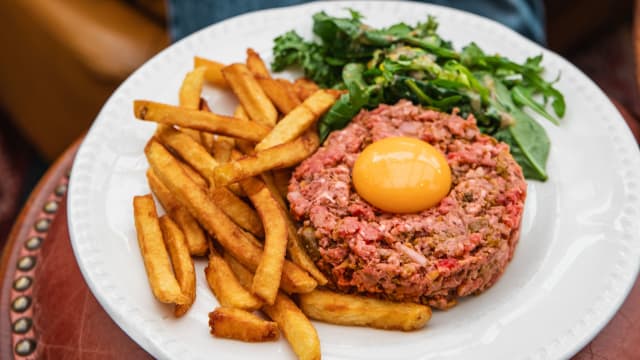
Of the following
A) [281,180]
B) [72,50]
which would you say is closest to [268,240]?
[281,180]

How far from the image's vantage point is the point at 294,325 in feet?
9.05

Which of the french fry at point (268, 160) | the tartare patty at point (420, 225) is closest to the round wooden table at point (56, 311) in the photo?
the tartare patty at point (420, 225)

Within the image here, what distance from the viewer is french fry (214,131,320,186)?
302 cm

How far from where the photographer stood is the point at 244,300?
286cm

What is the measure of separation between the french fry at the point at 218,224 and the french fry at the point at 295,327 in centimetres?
7

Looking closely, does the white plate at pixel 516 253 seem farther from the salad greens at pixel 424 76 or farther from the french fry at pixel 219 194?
the french fry at pixel 219 194

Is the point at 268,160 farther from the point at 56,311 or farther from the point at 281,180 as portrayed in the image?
the point at 56,311

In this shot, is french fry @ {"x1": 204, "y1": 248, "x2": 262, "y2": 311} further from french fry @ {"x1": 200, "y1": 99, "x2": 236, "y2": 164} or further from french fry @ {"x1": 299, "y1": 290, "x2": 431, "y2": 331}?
french fry @ {"x1": 200, "y1": 99, "x2": 236, "y2": 164}

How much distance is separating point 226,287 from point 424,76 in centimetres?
158

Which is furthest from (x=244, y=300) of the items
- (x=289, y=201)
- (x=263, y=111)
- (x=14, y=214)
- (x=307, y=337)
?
(x=14, y=214)

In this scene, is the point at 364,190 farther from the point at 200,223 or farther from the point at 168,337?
the point at 168,337

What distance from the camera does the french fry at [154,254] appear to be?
2828 mm

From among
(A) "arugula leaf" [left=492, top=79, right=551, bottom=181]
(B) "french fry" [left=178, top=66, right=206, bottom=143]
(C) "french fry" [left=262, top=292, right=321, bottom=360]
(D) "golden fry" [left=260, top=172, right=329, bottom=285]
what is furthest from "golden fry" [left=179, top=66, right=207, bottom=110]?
(A) "arugula leaf" [left=492, top=79, right=551, bottom=181]

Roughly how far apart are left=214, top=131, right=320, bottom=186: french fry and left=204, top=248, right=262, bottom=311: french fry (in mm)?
329
